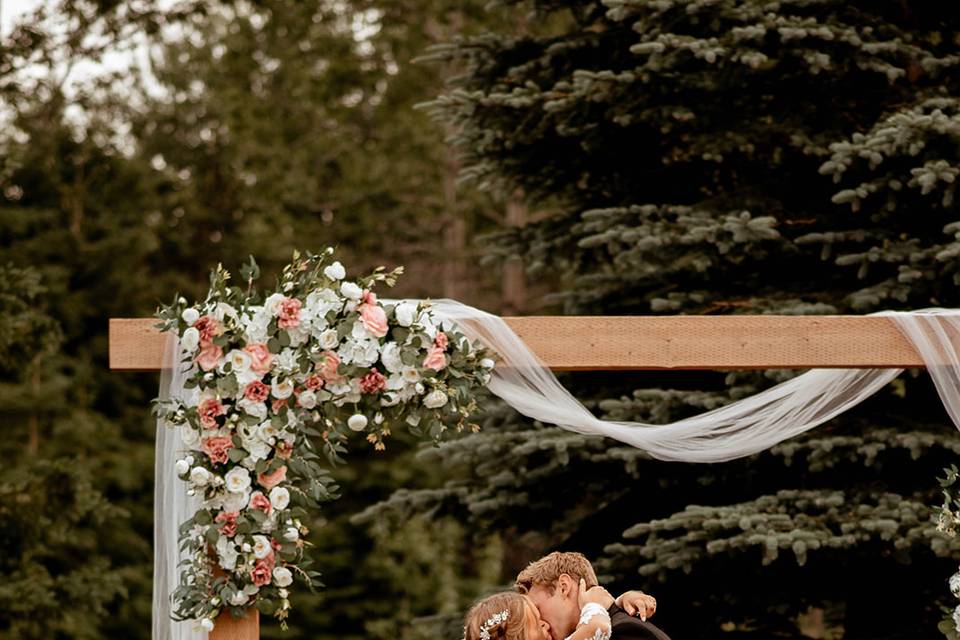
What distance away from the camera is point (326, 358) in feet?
16.4

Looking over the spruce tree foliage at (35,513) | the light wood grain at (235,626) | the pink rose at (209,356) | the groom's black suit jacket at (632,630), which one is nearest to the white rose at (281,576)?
the light wood grain at (235,626)

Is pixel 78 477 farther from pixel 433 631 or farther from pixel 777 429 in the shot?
pixel 777 429

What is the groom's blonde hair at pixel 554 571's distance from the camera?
4.97 metres

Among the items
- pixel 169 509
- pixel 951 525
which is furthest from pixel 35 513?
pixel 951 525

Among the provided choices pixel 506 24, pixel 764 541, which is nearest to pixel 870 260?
pixel 764 541

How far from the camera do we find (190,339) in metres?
4.80

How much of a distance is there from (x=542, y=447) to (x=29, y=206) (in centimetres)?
768

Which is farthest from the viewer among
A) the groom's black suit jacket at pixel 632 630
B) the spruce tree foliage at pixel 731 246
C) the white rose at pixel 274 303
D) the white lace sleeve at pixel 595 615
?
the spruce tree foliage at pixel 731 246

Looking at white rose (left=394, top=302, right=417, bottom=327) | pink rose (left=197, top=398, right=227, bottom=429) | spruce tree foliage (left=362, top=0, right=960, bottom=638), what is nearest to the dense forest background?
spruce tree foliage (left=362, top=0, right=960, bottom=638)

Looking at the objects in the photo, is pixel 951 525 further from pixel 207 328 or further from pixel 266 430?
pixel 207 328

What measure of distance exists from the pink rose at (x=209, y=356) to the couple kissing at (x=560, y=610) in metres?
1.26

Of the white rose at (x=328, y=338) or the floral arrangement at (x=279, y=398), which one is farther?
the white rose at (x=328, y=338)

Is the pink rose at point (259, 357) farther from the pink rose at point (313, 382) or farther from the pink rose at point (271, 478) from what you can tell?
the pink rose at point (271, 478)

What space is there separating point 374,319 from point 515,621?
1.19 metres
